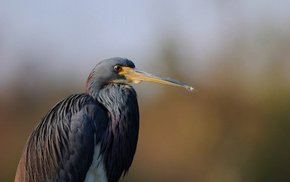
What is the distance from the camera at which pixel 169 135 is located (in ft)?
55.1

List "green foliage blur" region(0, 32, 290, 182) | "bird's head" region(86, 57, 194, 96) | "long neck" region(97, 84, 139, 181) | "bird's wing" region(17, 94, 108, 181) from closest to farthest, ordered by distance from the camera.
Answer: "bird's wing" region(17, 94, 108, 181) < "long neck" region(97, 84, 139, 181) < "bird's head" region(86, 57, 194, 96) < "green foliage blur" region(0, 32, 290, 182)

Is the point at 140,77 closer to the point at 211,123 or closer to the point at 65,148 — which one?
the point at 65,148

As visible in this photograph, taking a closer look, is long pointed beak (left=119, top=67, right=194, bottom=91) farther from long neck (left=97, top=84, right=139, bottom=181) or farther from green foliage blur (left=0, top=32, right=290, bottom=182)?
green foliage blur (left=0, top=32, right=290, bottom=182)

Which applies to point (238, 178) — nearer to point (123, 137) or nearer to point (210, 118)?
point (210, 118)

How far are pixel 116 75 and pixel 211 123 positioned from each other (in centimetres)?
1041

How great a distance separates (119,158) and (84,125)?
69cm

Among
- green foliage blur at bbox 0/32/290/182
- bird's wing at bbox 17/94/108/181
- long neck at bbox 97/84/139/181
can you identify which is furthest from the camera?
green foliage blur at bbox 0/32/290/182

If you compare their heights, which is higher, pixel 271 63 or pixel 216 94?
pixel 271 63

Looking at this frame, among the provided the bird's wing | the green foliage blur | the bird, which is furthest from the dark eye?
the green foliage blur

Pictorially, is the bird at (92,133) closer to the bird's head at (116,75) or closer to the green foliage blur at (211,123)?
the bird's head at (116,75)

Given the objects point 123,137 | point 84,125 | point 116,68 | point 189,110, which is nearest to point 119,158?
point 123,137

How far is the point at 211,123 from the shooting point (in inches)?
632

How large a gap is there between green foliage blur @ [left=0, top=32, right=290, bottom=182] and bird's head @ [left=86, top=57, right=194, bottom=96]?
861cm

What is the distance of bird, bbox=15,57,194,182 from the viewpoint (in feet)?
18.5
